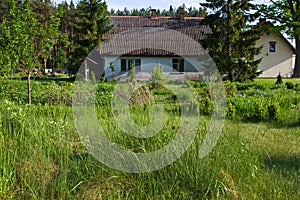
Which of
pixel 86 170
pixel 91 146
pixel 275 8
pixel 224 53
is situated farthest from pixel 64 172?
pixel 275 8

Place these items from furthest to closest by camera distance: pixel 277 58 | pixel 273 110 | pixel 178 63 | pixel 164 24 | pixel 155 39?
pixel 277 58, pixel 164 24, pixel 178 63, pixel 155 39, pixel 273 110

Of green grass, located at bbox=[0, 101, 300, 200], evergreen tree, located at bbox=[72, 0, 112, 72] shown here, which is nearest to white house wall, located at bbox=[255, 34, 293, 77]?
evergreen tree, located at bbox=[72, 0, 112, 72]

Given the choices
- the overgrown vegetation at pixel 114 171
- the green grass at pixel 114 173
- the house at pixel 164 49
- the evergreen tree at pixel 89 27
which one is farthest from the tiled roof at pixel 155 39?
the green grass at pixel 114 173

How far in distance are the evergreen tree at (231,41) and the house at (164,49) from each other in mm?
991

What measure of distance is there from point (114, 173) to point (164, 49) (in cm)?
2538

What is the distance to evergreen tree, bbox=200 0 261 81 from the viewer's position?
1839 cm

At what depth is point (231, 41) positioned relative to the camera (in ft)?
60.7

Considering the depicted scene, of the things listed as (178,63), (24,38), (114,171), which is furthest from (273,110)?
(178,63)

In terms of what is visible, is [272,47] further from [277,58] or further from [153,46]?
[153,46]

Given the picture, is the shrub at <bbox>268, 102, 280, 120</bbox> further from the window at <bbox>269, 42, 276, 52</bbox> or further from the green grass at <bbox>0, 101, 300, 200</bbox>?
the window at <bbox>269, 42, 276, 52</bbox>

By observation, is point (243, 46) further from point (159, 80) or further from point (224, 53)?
point (159, 80)

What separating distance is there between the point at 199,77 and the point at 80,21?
998 cm

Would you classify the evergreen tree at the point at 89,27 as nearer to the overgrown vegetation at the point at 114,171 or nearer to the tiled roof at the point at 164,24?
the tiled roof at the point at 164,24

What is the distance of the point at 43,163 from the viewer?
2.93 m
